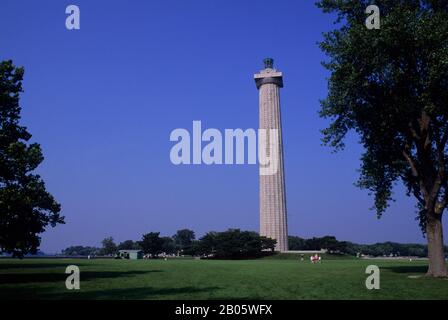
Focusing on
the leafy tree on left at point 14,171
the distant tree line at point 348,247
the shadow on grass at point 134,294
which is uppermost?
the leafy tree on left at point 14,171

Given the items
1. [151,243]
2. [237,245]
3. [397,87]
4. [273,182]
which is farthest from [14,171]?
[151,243]

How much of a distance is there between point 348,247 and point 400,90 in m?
119

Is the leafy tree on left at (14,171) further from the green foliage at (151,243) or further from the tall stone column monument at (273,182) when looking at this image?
the green foliage at (151,243)

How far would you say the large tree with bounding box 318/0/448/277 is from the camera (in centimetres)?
3075

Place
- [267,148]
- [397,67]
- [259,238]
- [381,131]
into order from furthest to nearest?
[267,148] < [259,238] < [381,131] < [397,67]

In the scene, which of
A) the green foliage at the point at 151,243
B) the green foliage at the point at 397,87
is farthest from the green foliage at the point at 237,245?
the green foliage at the point at 397,87

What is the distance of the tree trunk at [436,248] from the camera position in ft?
104

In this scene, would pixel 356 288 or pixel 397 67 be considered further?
pixel 397 67

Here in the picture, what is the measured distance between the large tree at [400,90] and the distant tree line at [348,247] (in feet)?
273

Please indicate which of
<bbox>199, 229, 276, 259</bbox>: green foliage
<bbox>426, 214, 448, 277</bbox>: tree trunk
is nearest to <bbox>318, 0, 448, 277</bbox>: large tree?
<bbox>426, 214, 448, 277</bbox>: tree trunk

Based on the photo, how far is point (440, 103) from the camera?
103 ft

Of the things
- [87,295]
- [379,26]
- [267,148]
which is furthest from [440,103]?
[267,148]
